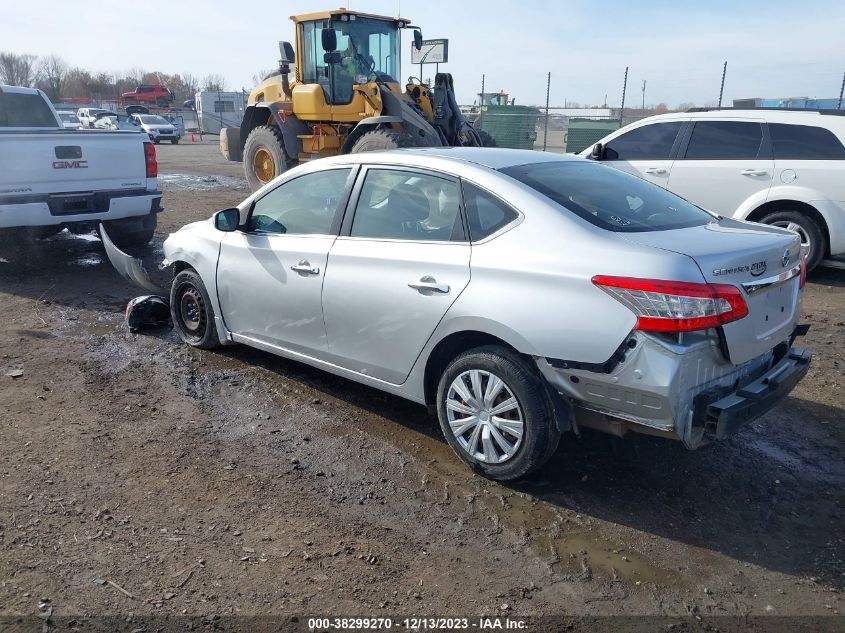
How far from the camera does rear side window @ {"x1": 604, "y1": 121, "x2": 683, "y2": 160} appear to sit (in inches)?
340

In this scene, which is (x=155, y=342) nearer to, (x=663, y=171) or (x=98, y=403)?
(x=98, y=403)

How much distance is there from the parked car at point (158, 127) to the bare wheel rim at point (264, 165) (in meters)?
26.3

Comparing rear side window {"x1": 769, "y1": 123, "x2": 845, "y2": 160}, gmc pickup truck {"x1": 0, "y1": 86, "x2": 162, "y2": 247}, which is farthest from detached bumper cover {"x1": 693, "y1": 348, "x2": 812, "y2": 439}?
gmc pickup truck {"x1": 0, "y1": 86, "x2": 162, "y2": 247}

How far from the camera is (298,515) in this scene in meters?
3.42

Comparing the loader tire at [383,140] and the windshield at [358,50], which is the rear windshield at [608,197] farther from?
the windshield at [358,50]

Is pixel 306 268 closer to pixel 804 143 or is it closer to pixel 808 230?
pixel 808 230

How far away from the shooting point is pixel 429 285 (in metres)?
3.74

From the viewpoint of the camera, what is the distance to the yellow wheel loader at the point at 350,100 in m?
11.6

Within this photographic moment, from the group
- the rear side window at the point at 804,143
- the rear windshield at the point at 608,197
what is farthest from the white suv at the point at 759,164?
the rear windshield at the point at 608,197

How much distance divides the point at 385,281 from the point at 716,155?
5930 millimetres

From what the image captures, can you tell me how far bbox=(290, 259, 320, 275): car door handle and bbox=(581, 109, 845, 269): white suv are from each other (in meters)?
5.12

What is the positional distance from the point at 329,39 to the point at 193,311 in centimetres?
761

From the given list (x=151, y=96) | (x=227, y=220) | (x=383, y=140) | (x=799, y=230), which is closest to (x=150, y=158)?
(x=383, y=140)

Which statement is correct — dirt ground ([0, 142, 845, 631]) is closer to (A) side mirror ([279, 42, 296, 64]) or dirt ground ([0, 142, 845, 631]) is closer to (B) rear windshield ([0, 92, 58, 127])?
(B) rear windshield ([0, 92, 58, 127])
